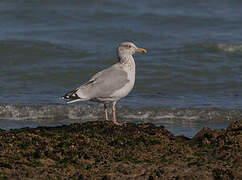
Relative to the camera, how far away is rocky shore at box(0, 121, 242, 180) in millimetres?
4807

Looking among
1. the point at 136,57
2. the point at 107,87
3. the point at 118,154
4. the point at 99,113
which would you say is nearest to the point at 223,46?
the point at 136,57

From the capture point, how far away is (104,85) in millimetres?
7344

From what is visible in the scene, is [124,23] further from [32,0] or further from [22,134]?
[22,134]

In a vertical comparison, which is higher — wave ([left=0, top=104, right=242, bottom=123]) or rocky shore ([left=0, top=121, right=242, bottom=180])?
wave ([left=0, top=104, right=242, bottom=123])

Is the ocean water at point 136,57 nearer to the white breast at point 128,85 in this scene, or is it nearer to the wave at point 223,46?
the wave at point 223,46

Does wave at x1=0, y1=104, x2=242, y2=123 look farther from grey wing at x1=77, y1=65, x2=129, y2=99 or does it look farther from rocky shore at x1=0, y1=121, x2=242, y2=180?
rocky shore at x1=0, y1=121, x2=242, y2=180

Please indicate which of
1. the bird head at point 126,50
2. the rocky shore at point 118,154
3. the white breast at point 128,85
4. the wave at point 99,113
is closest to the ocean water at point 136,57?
the wave at point 99,113

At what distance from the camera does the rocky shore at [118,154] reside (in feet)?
15.8

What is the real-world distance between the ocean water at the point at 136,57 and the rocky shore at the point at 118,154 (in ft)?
8.08

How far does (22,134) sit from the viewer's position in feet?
19.4

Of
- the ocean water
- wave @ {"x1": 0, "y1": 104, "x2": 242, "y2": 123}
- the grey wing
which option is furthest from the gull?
wave @ {"x1": 0, "y1": 104, "x2": 242, "y2": 123}

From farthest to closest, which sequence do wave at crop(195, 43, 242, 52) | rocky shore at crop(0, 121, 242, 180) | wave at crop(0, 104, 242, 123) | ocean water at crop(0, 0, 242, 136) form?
wave at crop(195, 43, 242, 52) → ocean water at crop(0, 0, 242, 136) → wave at crop(0, 104, 242, 123) → rocky shore at crop(0, 121, 242, 180)

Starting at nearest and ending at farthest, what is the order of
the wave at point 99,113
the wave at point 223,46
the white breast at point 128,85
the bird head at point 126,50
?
the white breast at point 128,85
the bird head at point 126,50
the wave at point 99,113
the wave at point 223,46

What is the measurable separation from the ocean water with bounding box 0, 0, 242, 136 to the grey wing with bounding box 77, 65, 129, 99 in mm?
1462
